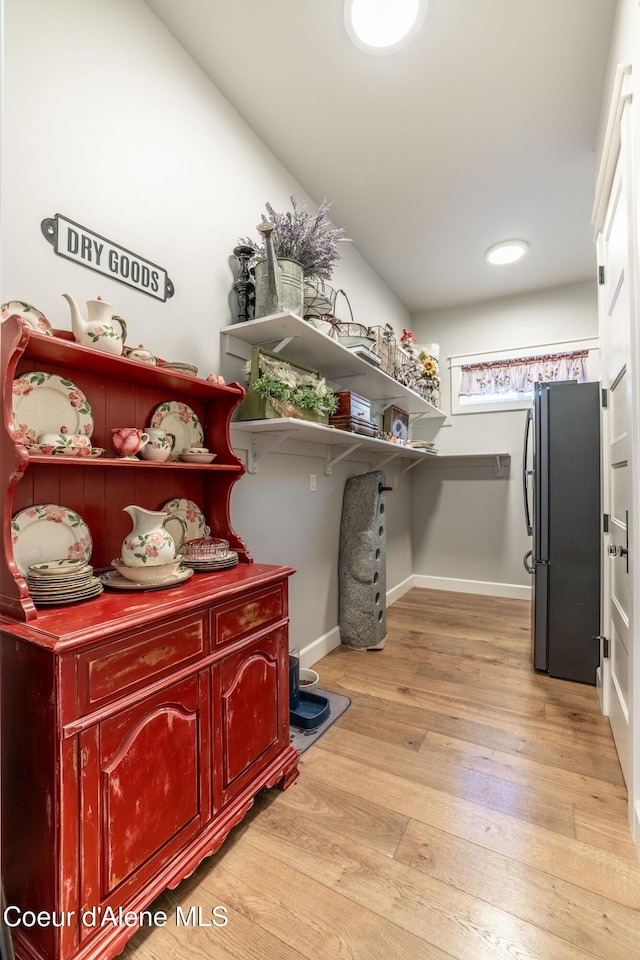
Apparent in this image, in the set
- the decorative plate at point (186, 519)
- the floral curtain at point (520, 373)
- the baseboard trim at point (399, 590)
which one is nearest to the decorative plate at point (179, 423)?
the decorative plate at point (186, 519)

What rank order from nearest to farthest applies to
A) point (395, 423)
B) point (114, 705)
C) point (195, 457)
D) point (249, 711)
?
point (114, 705) → point (249, 711) → point (195, 457) → point (395, 423)

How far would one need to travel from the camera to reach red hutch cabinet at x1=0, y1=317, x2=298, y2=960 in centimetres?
93

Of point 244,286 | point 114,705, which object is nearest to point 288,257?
point 244,286

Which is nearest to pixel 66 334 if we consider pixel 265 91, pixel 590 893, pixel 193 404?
pixel 193 404

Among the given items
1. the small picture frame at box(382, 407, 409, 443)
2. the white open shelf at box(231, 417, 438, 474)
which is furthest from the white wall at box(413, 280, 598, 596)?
the white open shelf at box(231, 417, 438, 474)

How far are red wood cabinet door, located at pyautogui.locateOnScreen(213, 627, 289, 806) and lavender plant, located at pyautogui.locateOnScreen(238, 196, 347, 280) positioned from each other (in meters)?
1.67

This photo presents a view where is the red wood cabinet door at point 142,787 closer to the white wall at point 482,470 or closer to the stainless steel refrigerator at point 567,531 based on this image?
the stainless steel refrigerator at point 567,531

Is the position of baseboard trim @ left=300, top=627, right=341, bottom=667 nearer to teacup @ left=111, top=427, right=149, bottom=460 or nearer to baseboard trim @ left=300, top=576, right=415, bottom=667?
baseboard trim @ left=300, top=576, right=415, bottom=667

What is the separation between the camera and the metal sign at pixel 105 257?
1.35m

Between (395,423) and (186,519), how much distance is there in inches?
88.9

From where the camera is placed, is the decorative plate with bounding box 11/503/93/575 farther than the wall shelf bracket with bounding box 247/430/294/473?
No

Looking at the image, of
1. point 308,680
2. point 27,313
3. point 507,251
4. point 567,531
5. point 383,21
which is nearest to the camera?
point 27,313

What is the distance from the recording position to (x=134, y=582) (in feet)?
4.18

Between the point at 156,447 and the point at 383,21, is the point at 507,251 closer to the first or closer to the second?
the point at 383,21
